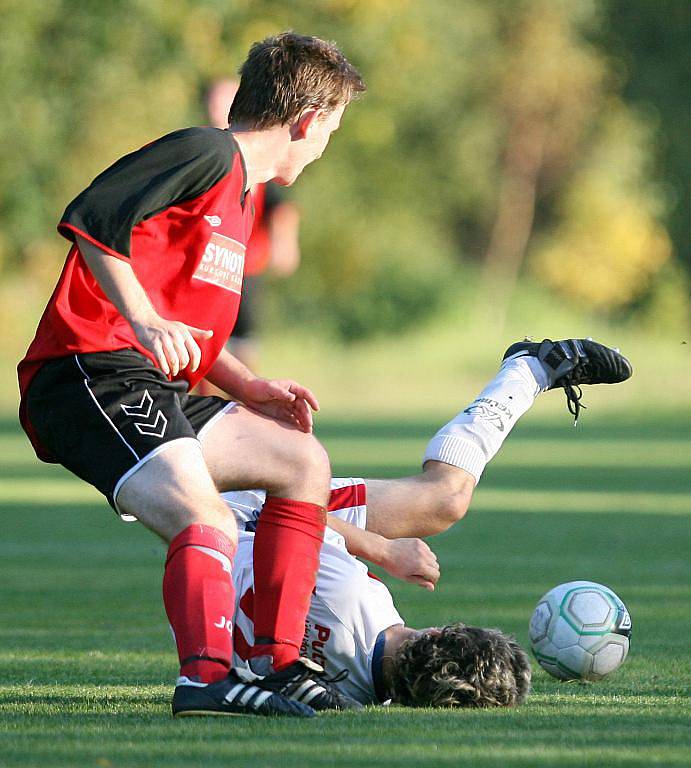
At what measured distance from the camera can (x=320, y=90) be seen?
200 inches

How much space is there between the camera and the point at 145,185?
4711 millimetres

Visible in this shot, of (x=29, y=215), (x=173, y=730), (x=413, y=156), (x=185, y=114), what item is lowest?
(x=173, y=730)

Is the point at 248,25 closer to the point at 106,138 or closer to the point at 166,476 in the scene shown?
the point at 106,138

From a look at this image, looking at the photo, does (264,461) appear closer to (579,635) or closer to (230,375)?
(230,375)

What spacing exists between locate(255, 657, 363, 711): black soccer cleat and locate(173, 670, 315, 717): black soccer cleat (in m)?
0.10

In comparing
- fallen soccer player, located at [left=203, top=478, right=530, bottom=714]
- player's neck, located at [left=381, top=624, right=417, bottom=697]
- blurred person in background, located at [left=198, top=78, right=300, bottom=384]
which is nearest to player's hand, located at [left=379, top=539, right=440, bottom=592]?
fallen soccer player, located at [left=203, top=478, right=530, bottom=714]

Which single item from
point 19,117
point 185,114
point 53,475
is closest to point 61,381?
point 53,475

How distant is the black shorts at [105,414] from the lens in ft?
15.1

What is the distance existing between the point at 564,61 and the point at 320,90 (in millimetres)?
50275

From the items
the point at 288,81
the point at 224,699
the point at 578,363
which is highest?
the point at 288,81

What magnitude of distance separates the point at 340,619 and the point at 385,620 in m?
0.13

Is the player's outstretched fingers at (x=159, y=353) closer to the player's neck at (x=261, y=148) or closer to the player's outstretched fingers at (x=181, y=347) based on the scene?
the player's outstretched fingers at (x=181, y=347)

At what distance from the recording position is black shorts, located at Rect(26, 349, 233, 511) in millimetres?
4605

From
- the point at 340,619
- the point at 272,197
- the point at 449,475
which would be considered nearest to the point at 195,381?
the point at 340,619
